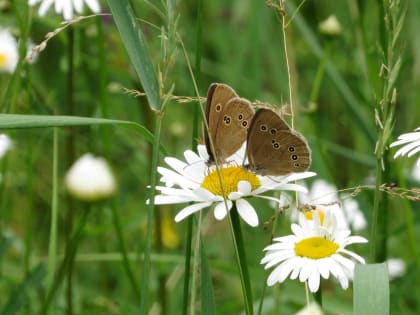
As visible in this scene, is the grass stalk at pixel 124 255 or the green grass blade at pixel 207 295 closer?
the green grass blade at pixel 207 295

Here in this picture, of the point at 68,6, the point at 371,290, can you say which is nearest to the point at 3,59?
the point at 68,6

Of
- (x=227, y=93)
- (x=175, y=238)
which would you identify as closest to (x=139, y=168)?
(x=175, y=238)

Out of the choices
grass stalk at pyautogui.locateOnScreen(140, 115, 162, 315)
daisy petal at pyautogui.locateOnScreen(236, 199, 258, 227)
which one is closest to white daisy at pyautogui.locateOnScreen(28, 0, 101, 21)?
daisy petal at pyautogui.locateOnScreen(236, 199, 258, 227)

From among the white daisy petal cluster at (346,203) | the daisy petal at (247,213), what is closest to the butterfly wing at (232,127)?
the daisy petal at (247,213)

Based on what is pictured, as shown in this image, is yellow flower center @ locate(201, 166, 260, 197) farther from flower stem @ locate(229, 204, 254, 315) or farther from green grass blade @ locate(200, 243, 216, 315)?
green grass blade @ locate(200, 243, 216, 315)

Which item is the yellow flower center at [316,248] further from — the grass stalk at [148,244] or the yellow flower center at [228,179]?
the grass stalk at [148,244]

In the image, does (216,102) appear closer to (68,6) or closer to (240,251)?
(240,251)
